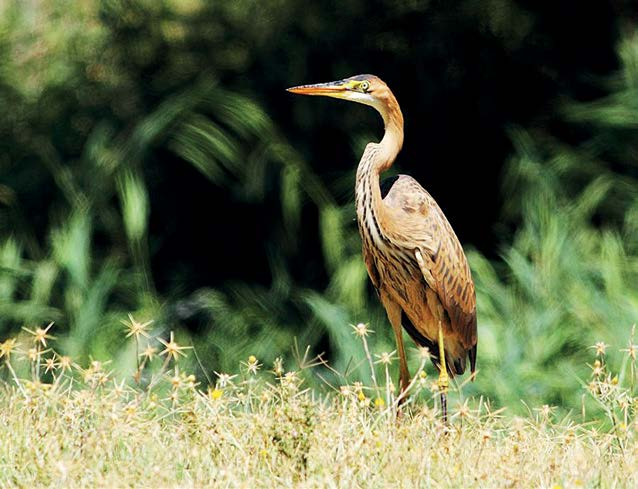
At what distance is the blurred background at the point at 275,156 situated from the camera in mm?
6918

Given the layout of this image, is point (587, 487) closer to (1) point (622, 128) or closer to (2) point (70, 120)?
(1) point (622, 128)

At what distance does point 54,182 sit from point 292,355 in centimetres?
160

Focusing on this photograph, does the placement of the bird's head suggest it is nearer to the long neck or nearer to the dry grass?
the long neck

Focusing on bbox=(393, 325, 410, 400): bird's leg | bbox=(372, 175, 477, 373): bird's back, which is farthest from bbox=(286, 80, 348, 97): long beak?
bbox=(393, 325, 410, 400): bird's leg

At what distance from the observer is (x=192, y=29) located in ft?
24.9

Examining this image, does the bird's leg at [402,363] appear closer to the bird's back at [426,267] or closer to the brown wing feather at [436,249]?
the bird's back at [426,267]

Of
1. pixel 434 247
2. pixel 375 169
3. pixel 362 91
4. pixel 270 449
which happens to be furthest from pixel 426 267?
pixel 270 449

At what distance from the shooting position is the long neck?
4.73 meters

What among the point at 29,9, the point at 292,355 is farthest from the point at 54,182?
the point at 292,355

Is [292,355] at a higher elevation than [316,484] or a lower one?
lower

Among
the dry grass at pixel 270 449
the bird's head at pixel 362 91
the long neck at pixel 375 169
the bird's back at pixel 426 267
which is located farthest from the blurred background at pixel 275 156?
the dry grass at pixel 270 449

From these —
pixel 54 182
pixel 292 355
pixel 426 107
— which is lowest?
pixel 292 355

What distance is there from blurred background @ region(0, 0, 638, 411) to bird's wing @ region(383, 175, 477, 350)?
1598 mm

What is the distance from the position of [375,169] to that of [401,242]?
10.8 inches
